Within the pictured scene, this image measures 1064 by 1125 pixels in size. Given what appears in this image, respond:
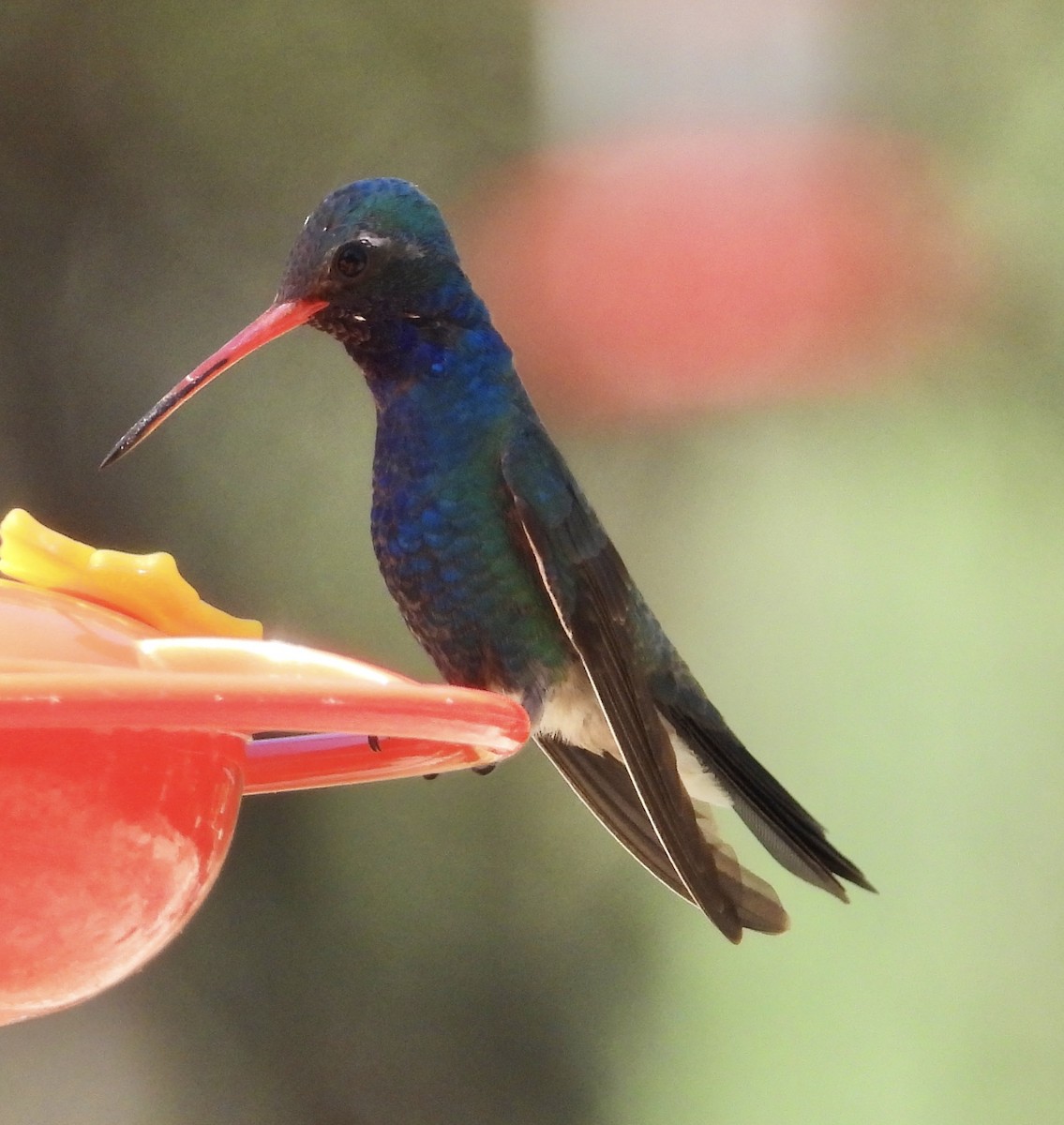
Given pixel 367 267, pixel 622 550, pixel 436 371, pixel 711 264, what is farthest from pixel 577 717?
pixel 711 264

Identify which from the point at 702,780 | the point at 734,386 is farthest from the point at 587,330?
the point at 702,780

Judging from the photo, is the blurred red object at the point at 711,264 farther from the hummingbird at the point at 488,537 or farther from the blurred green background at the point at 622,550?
the hummingbird at the point at 488,537

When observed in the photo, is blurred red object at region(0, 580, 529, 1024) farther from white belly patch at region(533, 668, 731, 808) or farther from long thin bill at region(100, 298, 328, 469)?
white belly patch at region(533, 668, 731, 808)

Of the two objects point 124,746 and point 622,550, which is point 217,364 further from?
point 622,550

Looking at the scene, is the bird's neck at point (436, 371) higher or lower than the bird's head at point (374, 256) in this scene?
lower

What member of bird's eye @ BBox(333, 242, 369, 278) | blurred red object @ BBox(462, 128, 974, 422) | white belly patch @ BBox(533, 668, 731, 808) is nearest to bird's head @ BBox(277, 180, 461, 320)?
bird's eye @ BBox(333, 242, 369, 278)

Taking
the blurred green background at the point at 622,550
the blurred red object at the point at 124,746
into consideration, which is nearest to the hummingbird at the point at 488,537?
the blurred red object at the point at 124,746
